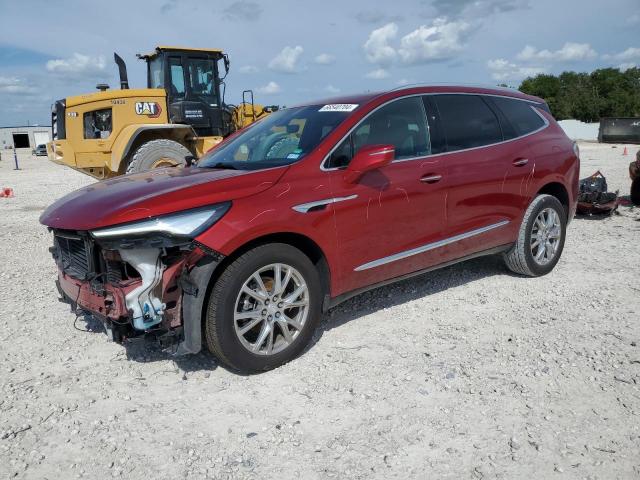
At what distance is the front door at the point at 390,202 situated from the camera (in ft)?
12.1

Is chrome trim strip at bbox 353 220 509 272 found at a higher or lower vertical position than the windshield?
lower

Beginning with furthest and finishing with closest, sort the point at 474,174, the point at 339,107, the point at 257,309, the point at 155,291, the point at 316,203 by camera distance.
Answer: the point at 474,174, the point at 339,107, the point at 316,203, the point at 257,309, the point at 155,291

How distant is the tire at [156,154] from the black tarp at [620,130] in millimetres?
30691

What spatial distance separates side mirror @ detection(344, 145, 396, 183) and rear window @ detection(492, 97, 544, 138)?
185cm

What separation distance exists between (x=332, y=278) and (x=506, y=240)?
2083 mm

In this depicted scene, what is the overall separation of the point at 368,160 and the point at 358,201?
1.01ft

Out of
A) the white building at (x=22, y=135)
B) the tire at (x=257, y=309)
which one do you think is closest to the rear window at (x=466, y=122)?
the tire at (x=257, y=309)

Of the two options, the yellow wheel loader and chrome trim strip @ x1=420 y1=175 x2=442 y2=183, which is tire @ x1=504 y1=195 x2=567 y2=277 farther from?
the yellow wheel loader

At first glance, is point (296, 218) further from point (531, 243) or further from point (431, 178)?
point (531, 243)

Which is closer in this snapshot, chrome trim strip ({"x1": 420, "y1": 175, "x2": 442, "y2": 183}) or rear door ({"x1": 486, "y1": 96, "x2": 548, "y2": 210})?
chrome trim strip ({"x1": 420, "y1": 175, "x2": 442, "y2": 183})

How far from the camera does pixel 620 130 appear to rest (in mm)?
32594

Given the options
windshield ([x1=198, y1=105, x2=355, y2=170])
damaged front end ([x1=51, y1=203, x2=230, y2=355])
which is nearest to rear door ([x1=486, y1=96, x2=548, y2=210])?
windshield ([x1=198, y1=105, x2=355, y2=170])

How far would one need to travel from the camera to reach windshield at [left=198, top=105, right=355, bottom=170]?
3.76 metres

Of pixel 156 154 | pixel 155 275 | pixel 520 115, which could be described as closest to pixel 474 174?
pixel 520 115
